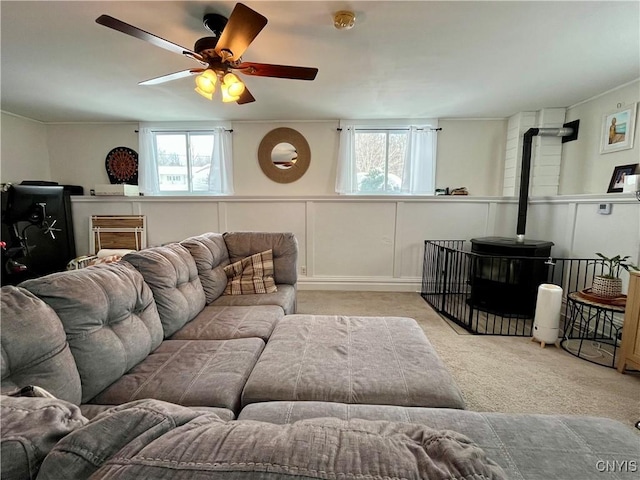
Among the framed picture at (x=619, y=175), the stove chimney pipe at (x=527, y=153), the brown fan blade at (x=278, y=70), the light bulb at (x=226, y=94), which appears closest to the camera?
the brown fan blade at (x=278, y=70)

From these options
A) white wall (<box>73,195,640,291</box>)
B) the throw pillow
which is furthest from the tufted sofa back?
white wall (<box>73,195,640,291</box>)

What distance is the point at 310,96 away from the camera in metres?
3.16

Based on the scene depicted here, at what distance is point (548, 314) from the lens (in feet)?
8.13

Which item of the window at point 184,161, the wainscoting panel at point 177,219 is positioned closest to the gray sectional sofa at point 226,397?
the wainscoting panel at point 177,219

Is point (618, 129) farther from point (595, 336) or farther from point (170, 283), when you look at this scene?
point (170, 283)

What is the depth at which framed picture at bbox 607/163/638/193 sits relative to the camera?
272 cm

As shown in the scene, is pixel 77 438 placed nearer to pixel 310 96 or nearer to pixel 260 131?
pixel 310 96

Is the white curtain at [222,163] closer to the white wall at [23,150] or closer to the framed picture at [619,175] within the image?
the white wall at [23,150]

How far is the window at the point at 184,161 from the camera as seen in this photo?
4184mm

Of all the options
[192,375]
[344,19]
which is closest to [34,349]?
[192,375]

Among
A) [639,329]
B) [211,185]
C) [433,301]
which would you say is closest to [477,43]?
[639,329]

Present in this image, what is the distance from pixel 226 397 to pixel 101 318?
0.64 meters

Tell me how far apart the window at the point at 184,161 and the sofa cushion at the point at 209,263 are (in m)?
1.94

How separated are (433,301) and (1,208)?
5.23m
